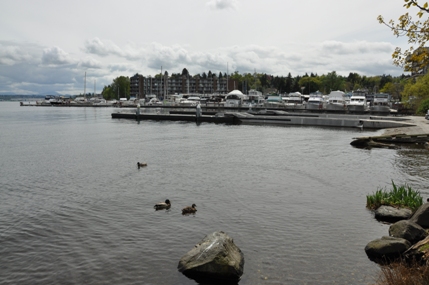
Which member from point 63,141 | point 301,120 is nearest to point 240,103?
point 301,120

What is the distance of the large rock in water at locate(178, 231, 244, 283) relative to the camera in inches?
433

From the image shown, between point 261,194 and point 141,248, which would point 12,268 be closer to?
point 141,248

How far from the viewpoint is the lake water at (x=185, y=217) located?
11.8m

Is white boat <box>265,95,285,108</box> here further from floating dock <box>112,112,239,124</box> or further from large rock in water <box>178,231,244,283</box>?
large rock in water <box>178,231,244,283</box>

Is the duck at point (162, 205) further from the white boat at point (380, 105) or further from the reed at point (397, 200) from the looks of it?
the white boat at point (380, 105)

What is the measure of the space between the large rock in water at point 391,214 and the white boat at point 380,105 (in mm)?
67146

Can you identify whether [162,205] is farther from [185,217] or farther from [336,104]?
[336,104]

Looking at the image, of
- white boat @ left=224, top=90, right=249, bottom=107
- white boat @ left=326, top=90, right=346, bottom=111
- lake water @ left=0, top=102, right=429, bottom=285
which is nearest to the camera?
lake water @ left=0, top=102, right=429, bottom=285

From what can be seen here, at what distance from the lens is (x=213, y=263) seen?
11.1 m

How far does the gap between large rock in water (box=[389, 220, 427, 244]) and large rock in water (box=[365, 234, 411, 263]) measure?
1.97 ft

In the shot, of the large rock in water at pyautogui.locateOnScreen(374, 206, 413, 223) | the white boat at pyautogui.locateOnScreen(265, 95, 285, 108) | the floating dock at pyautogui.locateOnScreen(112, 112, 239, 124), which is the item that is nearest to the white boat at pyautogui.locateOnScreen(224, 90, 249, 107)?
the white boat at pyautogui.locateOnScreen(265, 95, 285, 108)

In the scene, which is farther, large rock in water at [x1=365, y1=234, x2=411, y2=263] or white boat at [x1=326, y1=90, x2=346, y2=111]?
white boat at [x1=326, y1=90, x2=346, y2=111]

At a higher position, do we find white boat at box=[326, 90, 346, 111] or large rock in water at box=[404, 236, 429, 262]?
white boat at box=[326, 90, 346, 111]

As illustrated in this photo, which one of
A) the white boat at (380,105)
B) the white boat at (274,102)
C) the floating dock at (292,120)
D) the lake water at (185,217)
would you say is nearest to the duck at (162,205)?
the lake water at (185,217)
